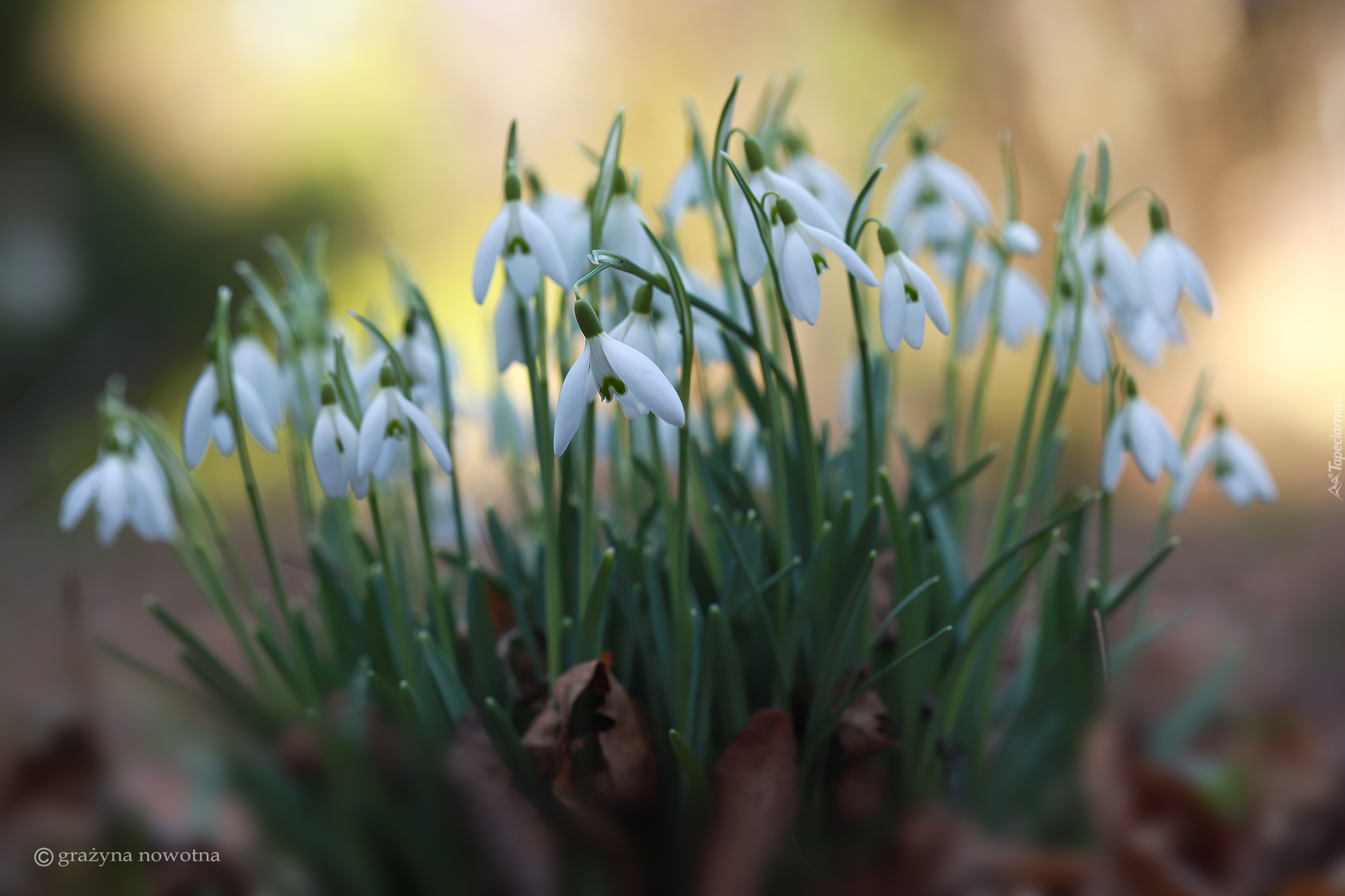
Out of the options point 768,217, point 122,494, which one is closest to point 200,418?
point 122,494

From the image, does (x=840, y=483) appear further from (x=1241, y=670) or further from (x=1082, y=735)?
(x=1241, y=670)

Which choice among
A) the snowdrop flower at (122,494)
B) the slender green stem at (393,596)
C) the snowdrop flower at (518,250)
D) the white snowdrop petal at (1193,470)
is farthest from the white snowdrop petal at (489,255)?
the white snowdrop petal at (1193,470)

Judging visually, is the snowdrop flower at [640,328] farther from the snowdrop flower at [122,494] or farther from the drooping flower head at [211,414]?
the snowdrop flower at [122,494]

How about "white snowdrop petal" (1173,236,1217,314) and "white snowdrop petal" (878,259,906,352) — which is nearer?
"white snowdrop petal" (878,259,906,352)

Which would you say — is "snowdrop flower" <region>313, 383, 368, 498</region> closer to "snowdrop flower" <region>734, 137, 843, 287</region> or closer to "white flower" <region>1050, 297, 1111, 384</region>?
"snowdrop flower" <region>734, 137, 843, 287</region>

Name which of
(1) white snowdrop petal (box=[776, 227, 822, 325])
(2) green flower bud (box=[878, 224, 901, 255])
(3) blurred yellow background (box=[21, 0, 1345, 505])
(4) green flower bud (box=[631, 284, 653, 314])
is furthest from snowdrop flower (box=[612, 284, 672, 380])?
(3) blurred yellow background (box=[21, 0, 1345, 505])

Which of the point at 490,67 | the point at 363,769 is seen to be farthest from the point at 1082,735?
the point at 490,67
